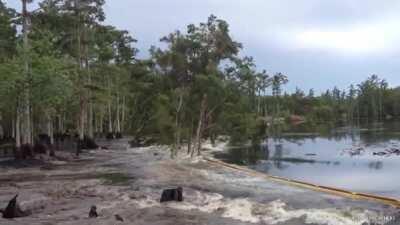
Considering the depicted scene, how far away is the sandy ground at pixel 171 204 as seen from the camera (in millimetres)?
13766

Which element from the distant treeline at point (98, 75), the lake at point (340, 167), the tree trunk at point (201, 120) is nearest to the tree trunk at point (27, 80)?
the distant treeline at point (98, 75)

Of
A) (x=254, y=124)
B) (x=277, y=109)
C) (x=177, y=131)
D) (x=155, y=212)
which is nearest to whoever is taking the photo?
(x=155, y=212)

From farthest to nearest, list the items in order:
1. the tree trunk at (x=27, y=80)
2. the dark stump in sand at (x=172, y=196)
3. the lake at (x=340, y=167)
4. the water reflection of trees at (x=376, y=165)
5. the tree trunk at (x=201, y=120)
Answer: the tree trunk at (x=201, y=120), the tree trunk at (x=27, y=80), the water reflection of trees at (x=376, y=165), the lake at (x=340, y=167), the dark stump in sand at (x=172, y=196)

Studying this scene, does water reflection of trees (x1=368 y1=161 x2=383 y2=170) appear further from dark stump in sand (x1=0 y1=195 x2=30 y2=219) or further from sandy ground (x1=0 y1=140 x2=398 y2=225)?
dark stump in sand (x1=0 y1=195 x2=30 y2=219)

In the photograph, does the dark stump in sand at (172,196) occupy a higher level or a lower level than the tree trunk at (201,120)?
lower

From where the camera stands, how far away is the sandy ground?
13766mm

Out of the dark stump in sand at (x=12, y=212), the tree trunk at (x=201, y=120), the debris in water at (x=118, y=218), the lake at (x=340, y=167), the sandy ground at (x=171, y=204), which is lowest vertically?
the lake at (x=340, y=167)

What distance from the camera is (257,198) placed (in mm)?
17266

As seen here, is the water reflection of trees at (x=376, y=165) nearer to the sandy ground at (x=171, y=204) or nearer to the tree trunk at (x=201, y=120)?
the sandy ground at (x=171, y=204)

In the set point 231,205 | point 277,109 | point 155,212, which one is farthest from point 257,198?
point 277,109

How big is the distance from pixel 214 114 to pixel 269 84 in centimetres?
9653

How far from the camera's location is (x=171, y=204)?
1595 centimetres

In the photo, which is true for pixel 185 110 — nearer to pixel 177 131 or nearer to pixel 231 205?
pixel 177 131

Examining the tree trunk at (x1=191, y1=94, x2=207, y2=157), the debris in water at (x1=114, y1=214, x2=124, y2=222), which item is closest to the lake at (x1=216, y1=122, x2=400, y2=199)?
the tree trunk at (x1=191, y1=94, x2=207, y2=157)
